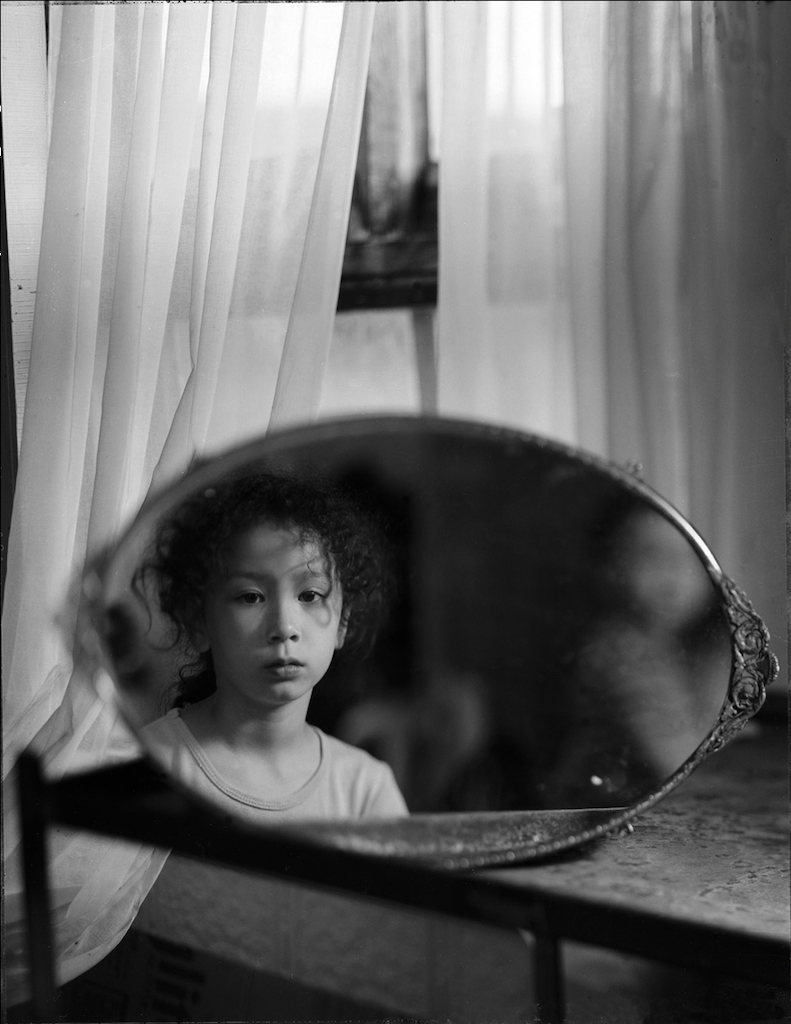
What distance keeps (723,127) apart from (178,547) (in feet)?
1.70

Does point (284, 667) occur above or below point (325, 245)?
below

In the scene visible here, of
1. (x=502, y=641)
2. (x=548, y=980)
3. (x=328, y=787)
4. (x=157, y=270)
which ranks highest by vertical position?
(x=157, y=270)

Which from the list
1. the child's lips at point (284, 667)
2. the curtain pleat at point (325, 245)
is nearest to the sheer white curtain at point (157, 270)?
the curtain pleat at point (325, 245)

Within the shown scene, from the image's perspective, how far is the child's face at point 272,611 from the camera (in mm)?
610

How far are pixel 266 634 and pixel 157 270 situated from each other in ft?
0.95

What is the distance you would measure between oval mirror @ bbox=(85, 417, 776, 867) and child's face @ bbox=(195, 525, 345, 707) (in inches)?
1.1

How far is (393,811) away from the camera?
620 millimetres

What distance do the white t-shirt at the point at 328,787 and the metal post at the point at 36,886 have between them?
0.33 feet

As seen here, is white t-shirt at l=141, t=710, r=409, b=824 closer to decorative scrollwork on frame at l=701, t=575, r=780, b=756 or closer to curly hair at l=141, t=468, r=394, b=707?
curly hair at l=141, t=468, r=394, b=707

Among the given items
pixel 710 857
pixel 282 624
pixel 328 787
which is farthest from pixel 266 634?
pixel 710 857

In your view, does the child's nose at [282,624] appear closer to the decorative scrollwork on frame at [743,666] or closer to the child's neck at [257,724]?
the child's neck at [257,724]

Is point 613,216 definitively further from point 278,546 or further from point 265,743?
point 265,743

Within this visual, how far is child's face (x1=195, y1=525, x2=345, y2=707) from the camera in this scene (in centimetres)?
61

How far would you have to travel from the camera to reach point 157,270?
626 mm
